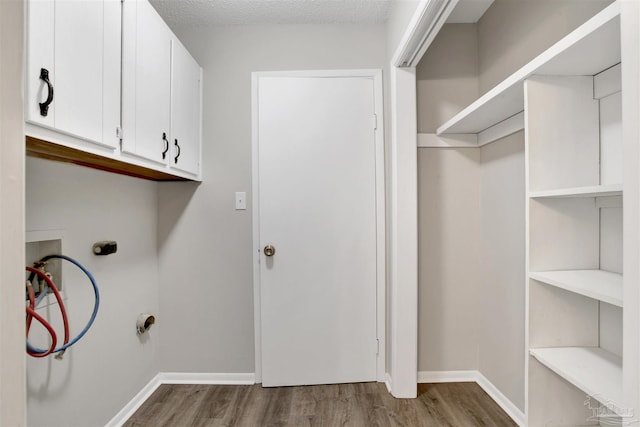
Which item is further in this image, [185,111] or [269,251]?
A: [269,251]

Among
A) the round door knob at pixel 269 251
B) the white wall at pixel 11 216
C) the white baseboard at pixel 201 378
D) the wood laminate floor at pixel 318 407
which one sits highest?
the white wall at pixel 11 216

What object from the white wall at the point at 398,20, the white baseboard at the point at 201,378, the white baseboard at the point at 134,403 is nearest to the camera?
the white wall at the point at 398,20

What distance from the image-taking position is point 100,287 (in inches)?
65.9

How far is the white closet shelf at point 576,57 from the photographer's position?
91 centimetres

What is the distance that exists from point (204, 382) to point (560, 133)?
7.99 feet

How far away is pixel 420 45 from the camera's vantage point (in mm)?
1758

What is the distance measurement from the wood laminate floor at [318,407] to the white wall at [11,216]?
5.41ft

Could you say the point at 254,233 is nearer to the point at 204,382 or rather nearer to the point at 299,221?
the point at 299,221

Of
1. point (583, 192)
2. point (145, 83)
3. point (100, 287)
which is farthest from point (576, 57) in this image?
point (100, 287)

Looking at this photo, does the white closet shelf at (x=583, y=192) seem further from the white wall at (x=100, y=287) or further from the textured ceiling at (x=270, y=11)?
the white wall at (x=100, y=287)

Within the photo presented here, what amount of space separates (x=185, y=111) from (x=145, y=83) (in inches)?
18.9

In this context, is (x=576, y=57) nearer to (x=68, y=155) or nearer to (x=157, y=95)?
(x=157, y=95)

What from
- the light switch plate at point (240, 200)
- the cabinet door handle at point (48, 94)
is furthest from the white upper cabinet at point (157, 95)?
the cabinet door handle at point (48, 94)

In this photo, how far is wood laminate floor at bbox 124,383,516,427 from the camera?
1.82m
